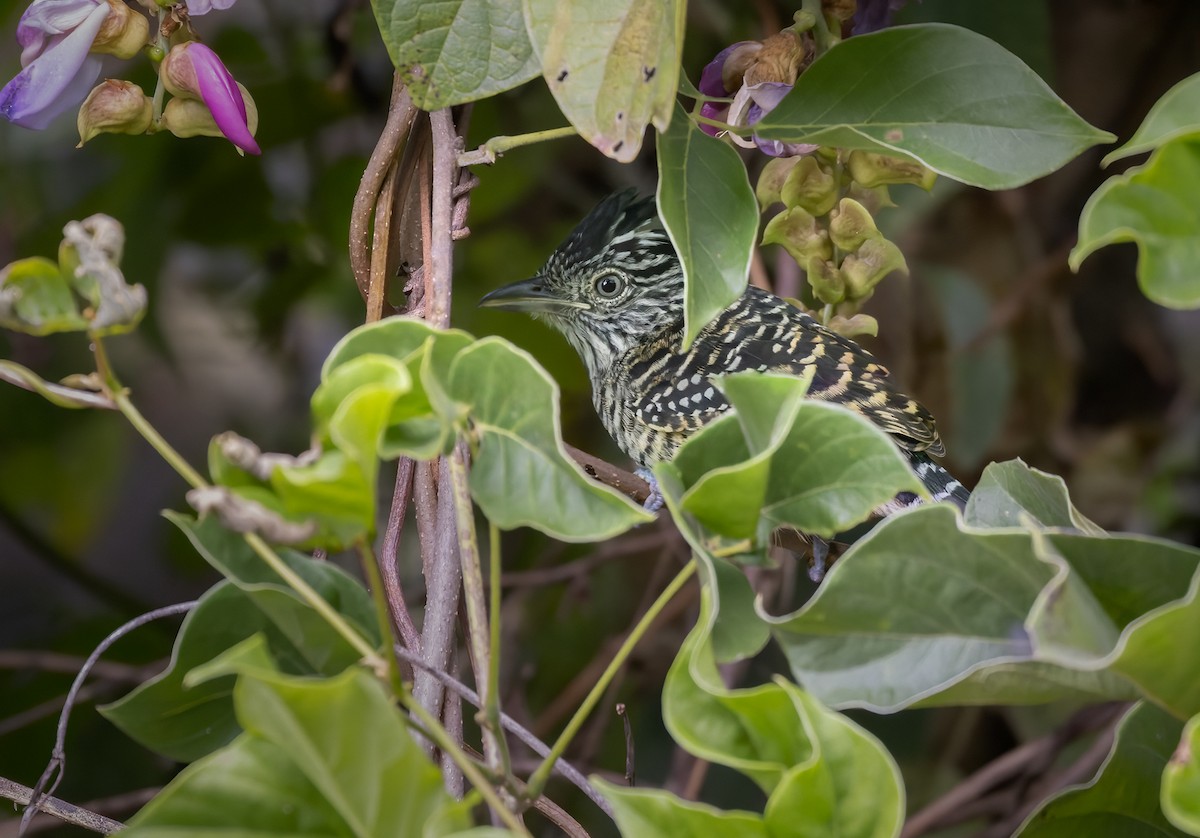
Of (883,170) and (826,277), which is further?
(826,277)

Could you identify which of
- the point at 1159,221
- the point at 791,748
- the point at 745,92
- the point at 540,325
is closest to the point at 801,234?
the point at 745,92

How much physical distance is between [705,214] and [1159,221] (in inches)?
17.1

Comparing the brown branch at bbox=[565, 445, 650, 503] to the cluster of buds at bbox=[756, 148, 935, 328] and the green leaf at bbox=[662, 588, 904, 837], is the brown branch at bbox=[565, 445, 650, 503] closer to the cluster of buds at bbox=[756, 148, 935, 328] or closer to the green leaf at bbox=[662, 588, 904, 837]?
the cluster of buds at bbox=[756, 148, 935, 328]

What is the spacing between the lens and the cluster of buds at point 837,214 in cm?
140

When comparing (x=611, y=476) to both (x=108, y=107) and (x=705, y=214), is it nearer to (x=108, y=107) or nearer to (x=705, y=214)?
(x=705, y=214)

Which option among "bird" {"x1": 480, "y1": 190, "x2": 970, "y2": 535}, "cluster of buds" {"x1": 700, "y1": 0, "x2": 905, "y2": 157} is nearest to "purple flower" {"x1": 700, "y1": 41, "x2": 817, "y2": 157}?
"cluster of buds" {"x1": 700, "y1": 0, "x2": 905, "y2": 157}

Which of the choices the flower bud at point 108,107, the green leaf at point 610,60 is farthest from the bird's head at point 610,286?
the green leaf at point 610,60

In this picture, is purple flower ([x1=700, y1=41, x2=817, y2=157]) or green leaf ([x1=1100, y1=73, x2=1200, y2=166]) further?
purple flower ([x1=700, y1=41, x2=817, y2=157])

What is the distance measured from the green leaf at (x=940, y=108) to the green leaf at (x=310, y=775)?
71 centimetres

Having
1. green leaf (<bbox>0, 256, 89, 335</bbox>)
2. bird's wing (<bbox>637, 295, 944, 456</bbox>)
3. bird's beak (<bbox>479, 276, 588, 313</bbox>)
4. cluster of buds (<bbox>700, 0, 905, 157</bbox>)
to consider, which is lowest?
bird's wing (<bbox>637, 295, 944, 456</bbox>)

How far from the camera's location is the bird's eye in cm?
223

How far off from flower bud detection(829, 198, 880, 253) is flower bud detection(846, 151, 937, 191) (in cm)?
3

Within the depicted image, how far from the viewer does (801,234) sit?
4.85ft

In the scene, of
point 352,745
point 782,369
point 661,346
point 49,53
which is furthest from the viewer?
point 661,346
